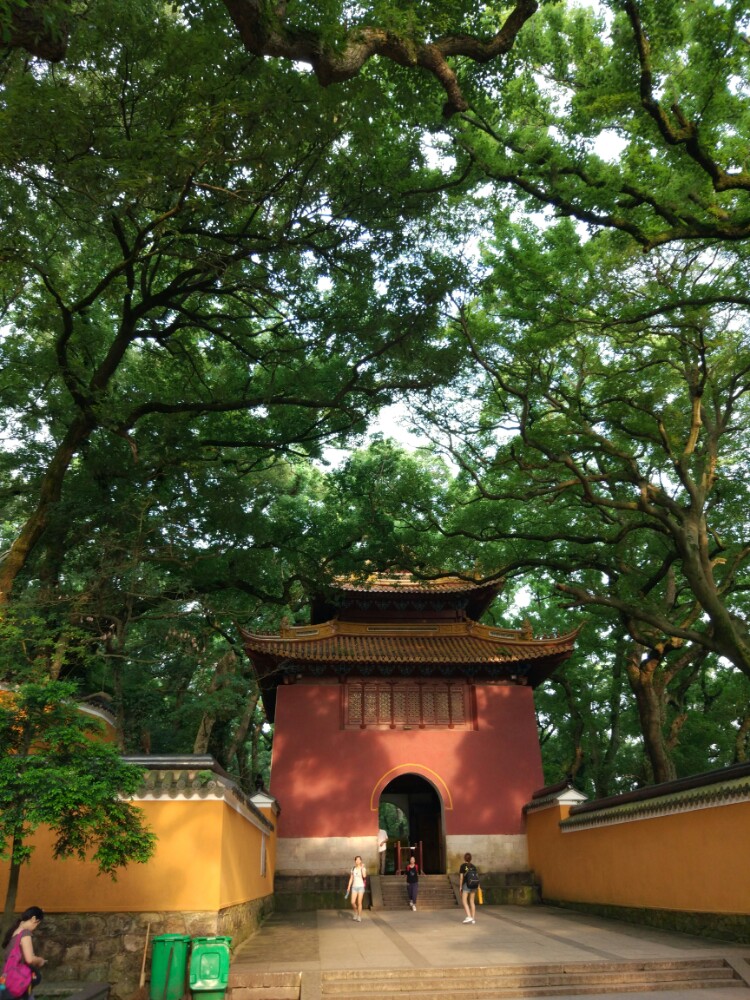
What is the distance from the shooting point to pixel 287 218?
9656 millimetres

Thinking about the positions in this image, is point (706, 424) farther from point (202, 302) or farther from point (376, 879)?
point (376, 879)

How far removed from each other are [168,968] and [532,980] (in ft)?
12.3

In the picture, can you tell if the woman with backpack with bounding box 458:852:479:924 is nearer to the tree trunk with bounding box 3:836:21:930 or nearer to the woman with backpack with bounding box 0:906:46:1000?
the tree trunk with bounding box 3:836:21:930

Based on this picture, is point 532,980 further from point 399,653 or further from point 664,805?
point 399,653

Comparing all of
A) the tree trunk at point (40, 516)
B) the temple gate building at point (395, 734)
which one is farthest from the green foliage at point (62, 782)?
the temple gate building at point (395, 734)

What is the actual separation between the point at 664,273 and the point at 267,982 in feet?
33.9

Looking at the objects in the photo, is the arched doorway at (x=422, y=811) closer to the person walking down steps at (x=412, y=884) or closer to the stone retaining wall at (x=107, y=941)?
the person walking down steps at (x=412, y=884)

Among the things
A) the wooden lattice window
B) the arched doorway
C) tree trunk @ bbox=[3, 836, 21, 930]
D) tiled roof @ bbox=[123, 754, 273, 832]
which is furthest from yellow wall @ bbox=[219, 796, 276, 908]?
the arched doorway

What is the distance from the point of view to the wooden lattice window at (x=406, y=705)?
15.5 meters

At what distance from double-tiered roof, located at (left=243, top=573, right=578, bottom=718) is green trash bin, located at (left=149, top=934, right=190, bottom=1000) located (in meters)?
7.32

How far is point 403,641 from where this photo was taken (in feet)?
54.9

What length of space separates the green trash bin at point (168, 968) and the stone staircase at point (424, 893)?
8.14 metres

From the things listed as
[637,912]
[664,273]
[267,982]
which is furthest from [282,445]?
[637,912]

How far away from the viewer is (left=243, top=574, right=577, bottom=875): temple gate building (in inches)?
575
